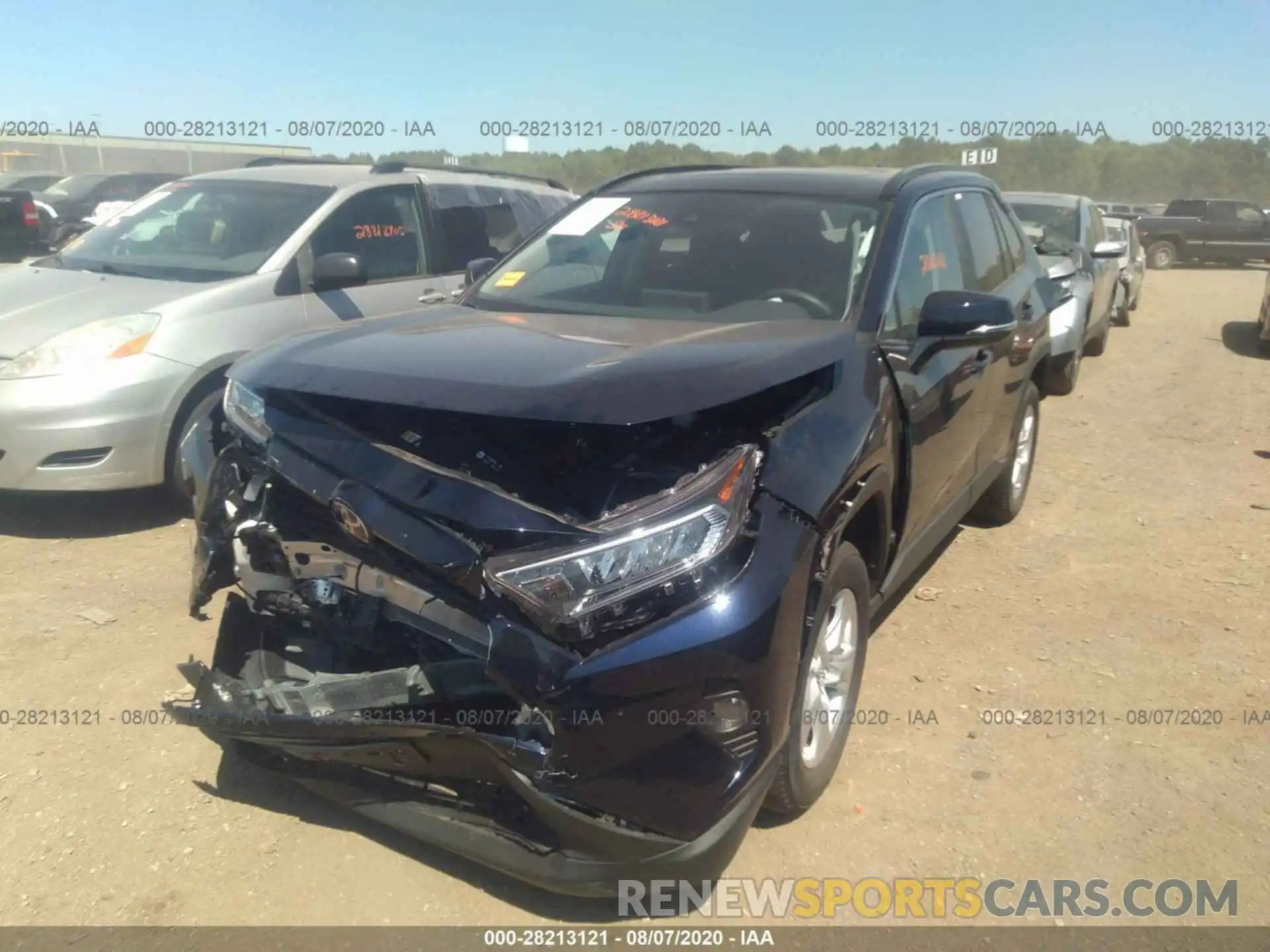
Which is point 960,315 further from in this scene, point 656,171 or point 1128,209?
point 1128,209

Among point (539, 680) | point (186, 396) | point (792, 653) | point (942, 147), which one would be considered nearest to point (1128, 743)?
point (792, 653)

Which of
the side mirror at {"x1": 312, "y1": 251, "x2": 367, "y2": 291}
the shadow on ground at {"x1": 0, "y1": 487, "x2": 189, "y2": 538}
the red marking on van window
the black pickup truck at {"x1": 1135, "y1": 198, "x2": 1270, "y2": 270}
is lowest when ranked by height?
the black pickup truck at {"x1": 1135, "y1": 198, "x2": 1270, "y2": 270}

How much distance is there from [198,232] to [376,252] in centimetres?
102

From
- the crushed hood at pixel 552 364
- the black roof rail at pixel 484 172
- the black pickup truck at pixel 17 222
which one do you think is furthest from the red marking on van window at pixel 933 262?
the black pickup truck at pixel 17 222

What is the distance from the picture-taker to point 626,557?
2.30 meters

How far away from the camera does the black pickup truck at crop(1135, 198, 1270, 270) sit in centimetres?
2519

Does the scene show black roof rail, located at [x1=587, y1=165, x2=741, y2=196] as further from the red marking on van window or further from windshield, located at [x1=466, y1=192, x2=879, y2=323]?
the red marking on van window

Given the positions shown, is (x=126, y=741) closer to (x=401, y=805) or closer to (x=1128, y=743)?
(x=401, y=805)

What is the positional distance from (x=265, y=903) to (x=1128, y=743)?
2789mm

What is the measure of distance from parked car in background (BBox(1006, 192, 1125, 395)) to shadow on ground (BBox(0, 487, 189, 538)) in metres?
5.97

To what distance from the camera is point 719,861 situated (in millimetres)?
2428

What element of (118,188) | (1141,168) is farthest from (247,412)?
(1141,168)

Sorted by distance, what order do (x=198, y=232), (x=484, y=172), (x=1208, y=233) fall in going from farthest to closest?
(x=1208, y=233)
(x=484, y=172)
(x=198, y=232)

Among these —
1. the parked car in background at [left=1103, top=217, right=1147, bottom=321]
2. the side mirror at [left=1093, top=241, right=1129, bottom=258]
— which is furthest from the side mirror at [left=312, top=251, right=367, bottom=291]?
the parked car in background at [left=1103, top=217, right=1147, bottom=321]
